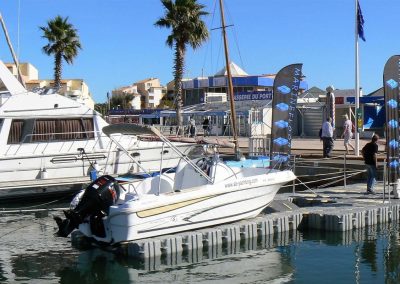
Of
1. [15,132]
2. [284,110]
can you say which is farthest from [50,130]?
[284,110]

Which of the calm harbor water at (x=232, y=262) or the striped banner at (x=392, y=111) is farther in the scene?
the striped banner at (x=392, y=111)

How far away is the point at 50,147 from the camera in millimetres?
18797

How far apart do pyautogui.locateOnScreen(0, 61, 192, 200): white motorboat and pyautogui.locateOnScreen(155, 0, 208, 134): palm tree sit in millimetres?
19675

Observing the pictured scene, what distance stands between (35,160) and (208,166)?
702 centimetres

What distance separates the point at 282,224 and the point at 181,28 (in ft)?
90.3

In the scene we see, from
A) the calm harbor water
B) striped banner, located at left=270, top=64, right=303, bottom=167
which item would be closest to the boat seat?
the calm harbor water

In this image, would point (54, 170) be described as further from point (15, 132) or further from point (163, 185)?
point (163, 185)

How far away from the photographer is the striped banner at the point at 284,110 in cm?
1623

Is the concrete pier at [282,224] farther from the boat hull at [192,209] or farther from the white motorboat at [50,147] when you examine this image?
the white motorboat at [50,147]

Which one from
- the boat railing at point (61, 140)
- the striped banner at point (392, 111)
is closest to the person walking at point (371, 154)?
the striped banner at point (392, 111)

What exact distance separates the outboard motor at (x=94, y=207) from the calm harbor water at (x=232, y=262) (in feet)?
2.10

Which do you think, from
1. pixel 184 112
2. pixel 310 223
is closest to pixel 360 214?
pixel 310 223

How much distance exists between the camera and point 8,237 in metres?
13.8

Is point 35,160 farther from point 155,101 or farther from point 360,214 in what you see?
point 155,101
